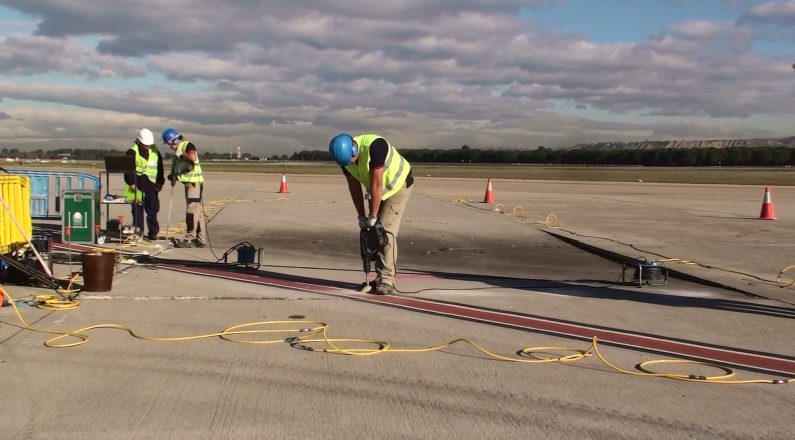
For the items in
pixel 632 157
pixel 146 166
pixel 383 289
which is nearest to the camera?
pixel 383 289

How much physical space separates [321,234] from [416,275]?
5.10 m

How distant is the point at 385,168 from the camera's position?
7609mm

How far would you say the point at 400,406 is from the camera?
4.39m

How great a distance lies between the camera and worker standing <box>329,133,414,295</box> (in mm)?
7348

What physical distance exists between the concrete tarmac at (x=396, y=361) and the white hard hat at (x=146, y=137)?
6.86ft

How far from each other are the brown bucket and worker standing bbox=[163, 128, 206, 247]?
148 inches

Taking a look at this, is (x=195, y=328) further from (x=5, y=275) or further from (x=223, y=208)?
(x=223, y=208)

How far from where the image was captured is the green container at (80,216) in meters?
11.3

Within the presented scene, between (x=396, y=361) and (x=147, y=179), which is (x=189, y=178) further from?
(x=396, y=361)

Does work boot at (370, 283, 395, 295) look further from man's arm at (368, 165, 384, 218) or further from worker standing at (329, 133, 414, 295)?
A: man's arm at (368, 165, 384, 218)

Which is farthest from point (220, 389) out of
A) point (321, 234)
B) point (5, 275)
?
point (321, 234)

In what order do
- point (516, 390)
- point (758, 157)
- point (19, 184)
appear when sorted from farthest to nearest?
point (758, 157), point (19, 184), point (516, 390)

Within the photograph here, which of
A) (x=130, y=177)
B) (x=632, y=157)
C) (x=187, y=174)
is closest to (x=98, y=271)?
(x=187, y=174)

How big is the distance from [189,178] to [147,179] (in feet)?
4.18
